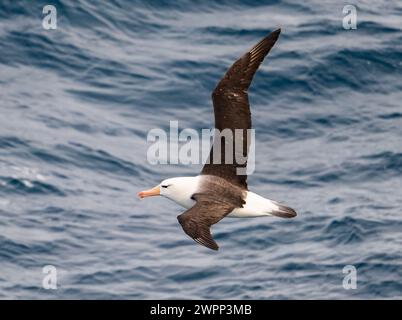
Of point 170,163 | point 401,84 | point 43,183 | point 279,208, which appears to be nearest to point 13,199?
point 43,183

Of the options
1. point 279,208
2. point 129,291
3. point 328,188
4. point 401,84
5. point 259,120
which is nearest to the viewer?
point 279,208

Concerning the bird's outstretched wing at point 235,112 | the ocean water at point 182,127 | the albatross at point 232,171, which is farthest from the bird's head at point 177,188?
the ocean water at point 182,127

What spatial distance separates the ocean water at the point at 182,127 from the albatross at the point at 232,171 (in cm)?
286

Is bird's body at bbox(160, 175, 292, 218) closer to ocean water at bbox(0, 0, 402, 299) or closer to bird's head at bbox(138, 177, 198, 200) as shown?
bird's head at bbox(138, 177, 198, 200)

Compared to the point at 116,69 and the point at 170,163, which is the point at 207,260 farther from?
the point at 116,69

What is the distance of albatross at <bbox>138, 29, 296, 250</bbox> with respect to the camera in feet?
52.0

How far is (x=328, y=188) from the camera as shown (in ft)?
72.1

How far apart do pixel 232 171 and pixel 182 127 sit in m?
6.86

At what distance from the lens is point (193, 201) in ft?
52.6

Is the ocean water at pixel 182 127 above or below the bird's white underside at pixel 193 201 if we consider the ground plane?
above

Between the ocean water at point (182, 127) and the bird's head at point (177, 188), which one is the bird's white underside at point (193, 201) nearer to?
the bird's head at point (177, 188)

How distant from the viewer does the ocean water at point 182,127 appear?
19344mm

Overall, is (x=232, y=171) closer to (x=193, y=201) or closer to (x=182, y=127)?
(x=193, y=201)
